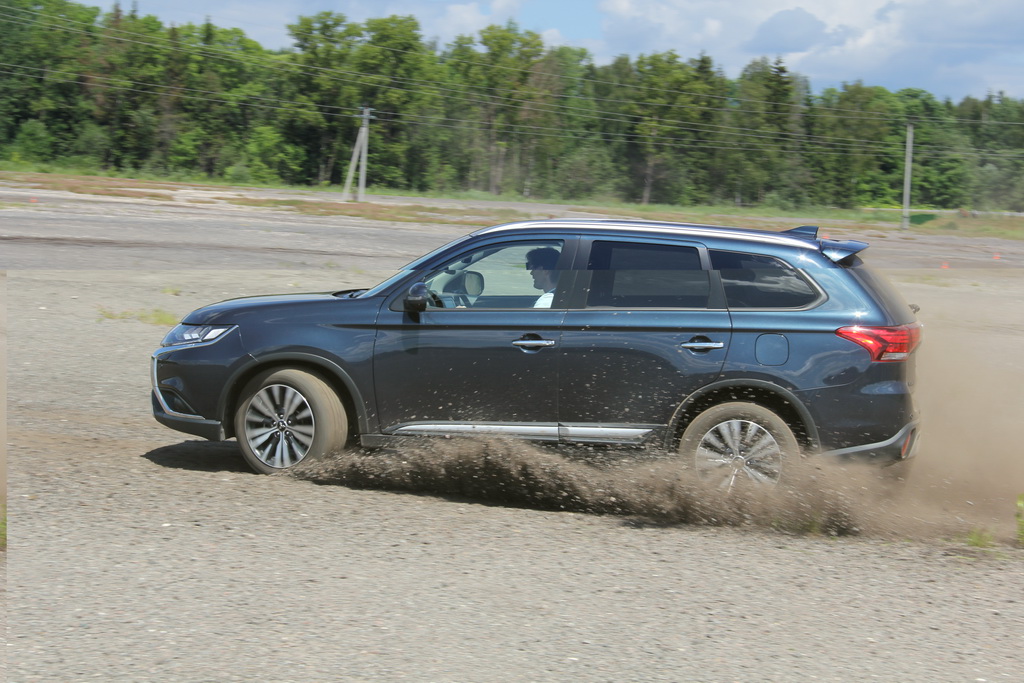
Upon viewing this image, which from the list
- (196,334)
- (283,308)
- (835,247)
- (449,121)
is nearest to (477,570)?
(283,308)

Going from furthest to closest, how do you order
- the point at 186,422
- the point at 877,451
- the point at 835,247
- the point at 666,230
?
1. the point at 186,422
2. the point at 666,230
3. the point at 835,247
4. the point at 877,451

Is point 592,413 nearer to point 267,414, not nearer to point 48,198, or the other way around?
point 267,414

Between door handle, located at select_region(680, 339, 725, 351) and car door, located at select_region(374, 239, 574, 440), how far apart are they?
0.74m

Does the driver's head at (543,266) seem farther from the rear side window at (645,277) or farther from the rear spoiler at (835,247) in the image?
the rear spoiler at (835,247)

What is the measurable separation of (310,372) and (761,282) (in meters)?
2.74

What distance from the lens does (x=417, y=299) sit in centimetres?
634

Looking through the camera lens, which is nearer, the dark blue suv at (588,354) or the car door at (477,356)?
the dark blue suv at (588,354)

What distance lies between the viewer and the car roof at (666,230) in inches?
249

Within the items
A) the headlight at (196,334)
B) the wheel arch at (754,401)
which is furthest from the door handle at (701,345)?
the headlight at (196,334)

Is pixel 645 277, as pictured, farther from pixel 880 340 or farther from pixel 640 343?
pixel 880 340

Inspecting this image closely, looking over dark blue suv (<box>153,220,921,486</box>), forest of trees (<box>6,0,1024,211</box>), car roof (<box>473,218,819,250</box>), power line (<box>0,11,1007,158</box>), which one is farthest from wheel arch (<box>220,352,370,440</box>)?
power line (<box>0,11,1007,158</box>)

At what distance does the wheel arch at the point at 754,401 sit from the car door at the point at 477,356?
0.71 m

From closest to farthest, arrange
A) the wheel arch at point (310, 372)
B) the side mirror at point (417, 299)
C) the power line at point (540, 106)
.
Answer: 1. the side mirror at point (417, 299)
2. the wheel arch at point (310, 372)
3. the power line at point (540, 106)

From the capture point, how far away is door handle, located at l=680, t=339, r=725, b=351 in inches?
239
